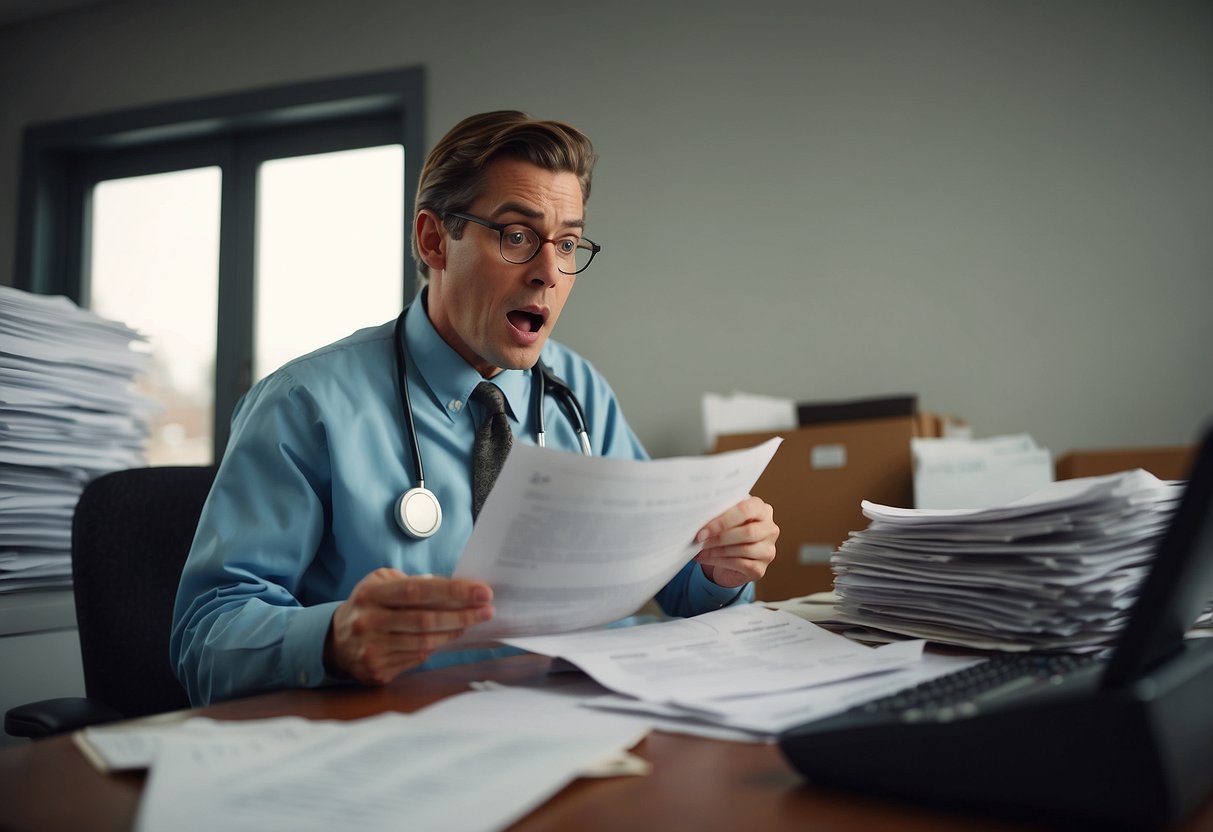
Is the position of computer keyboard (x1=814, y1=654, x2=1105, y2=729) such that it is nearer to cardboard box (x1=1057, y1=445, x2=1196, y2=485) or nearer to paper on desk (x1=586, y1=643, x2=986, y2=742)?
paper on desk (x1=586, y1=643, x2=986, y2=742)

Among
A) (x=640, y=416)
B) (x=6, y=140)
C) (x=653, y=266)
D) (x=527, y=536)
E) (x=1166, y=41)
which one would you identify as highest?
(x=6, y=140)

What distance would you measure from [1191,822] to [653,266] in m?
2.73

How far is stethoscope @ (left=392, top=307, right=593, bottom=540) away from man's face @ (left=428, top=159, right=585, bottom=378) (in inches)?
2.8

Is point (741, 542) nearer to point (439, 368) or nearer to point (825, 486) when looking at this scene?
point (439, 368)

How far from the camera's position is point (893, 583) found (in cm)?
91

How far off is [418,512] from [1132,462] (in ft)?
5.62

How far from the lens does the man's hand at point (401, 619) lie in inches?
28.6

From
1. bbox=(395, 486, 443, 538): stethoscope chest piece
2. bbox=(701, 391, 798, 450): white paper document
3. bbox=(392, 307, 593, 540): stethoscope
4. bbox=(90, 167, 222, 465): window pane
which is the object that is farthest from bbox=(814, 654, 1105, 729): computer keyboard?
bbox=(90, 167, 222, 465): window pane

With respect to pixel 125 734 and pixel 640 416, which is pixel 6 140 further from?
pixel 125 734

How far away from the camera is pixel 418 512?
3.63 ft

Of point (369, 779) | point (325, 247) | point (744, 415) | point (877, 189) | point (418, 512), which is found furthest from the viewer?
point (325, 247)

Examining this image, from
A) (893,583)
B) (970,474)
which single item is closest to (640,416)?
(970,474)

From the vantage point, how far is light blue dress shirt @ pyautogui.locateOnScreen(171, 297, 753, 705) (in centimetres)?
88

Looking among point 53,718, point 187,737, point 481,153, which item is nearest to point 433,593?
point 187,737
